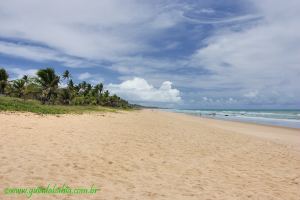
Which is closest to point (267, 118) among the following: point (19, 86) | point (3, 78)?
point (19, 86)

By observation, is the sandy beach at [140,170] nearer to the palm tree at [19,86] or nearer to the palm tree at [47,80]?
the palm tree at [47,80]

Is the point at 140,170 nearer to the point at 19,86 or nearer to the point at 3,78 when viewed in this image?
the point at 19,86

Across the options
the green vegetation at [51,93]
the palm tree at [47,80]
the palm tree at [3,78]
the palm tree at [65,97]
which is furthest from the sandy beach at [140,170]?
the palm tree at [3,78]

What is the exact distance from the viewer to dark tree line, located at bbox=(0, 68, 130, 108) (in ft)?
184

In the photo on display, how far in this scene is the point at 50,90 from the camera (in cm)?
5700

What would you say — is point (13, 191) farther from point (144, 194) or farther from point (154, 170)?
point (154, 170)

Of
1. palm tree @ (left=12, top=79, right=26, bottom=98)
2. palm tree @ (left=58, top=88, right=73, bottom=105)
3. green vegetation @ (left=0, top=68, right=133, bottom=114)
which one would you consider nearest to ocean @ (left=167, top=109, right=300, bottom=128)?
green vegetation @ (left=0, top=68, right=133, bottom=114)

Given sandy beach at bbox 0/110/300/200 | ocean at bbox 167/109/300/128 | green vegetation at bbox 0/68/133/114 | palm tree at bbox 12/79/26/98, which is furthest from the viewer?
palm tree at bbox 12/79/26/98

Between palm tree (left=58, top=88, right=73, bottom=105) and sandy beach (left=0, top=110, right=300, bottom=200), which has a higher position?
palm tree (left=58, top=88, right=73, bottom=105)

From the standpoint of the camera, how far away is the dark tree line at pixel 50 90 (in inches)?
2213

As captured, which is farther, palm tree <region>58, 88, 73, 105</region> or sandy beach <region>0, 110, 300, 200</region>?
palm tree <region>58, 88, 73, 105</region>

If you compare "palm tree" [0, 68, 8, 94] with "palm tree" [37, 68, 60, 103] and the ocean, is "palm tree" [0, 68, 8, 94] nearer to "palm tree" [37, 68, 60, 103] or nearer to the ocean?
"palm tree" [37, 68, 60, 103]

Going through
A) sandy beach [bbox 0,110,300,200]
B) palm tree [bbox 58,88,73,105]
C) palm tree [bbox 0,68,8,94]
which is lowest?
sandy beach [bbox 0,110,300,200]

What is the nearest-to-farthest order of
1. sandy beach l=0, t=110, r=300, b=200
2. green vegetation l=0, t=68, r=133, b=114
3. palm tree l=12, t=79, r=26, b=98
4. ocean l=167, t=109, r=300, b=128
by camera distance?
sandy beach l=0, t=110, r=300, b=200 → ocean l=167, t=109, r=300, b=128 → green vegetation l=0, t=68, r=133, b=114 → palm tree l=12, t=79, r=26, b=98
